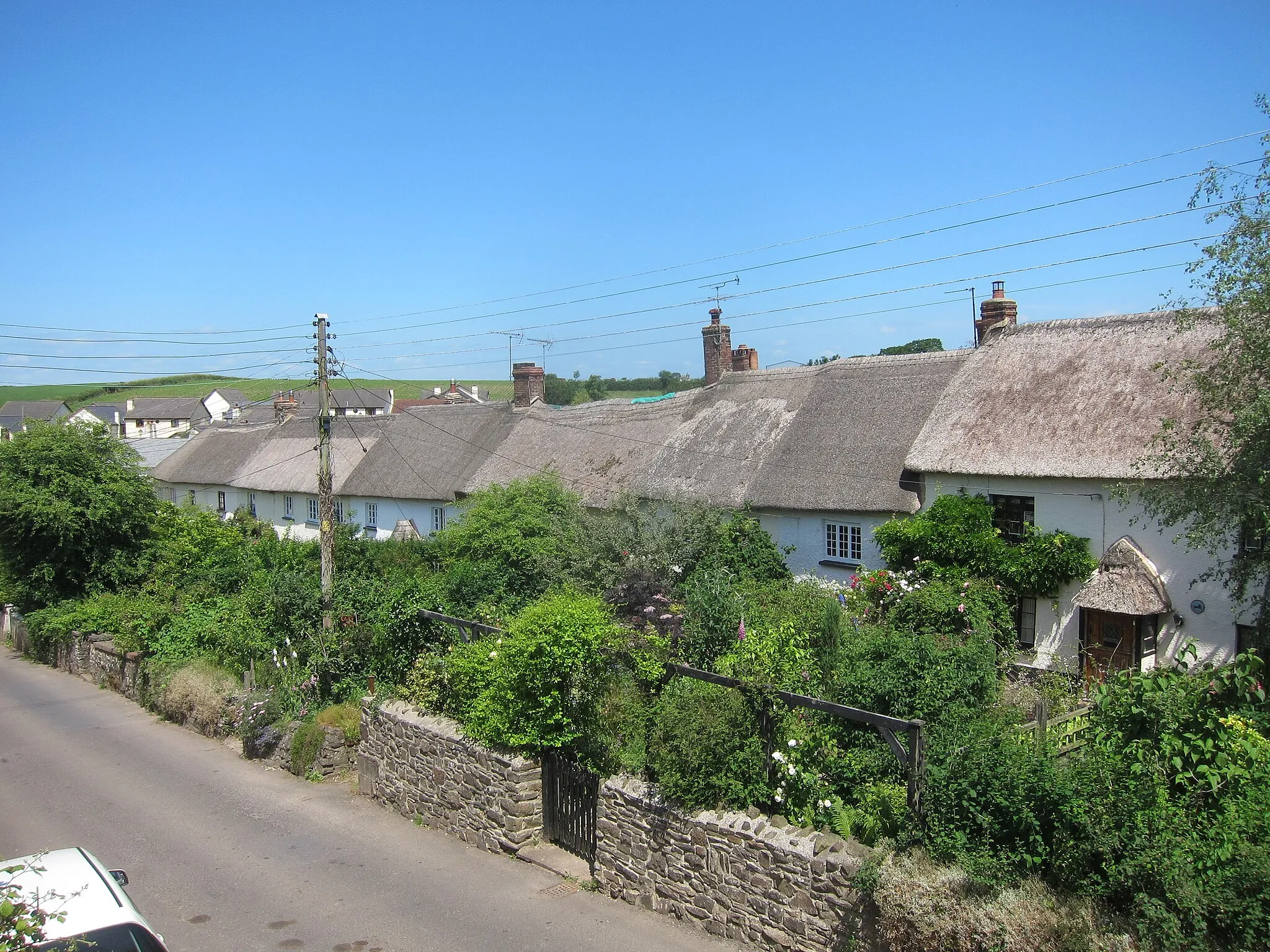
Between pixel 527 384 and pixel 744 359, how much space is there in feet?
30.5

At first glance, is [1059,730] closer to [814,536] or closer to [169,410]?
[814,536]

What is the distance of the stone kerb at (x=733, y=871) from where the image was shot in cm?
798

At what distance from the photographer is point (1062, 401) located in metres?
17.4

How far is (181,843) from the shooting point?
12336mm

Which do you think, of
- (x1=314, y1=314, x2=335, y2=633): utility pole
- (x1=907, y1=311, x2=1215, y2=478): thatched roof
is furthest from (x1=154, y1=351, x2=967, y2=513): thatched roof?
(x1=314, y1=314, x2=335, y2=633): utility pole

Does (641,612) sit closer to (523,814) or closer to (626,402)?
(523,814)

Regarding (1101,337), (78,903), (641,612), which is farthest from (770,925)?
(1101,337)

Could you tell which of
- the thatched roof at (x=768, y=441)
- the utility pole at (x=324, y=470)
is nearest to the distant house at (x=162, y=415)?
the thatched roof at (x=768, y=441)

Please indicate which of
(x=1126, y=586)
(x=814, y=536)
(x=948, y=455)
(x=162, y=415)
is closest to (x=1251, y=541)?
(x=1126, y=586)

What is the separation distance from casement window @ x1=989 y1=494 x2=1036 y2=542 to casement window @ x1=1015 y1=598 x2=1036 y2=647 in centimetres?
118

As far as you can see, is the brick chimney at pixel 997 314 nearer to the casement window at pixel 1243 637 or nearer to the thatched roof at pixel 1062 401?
the thatched roof at pixel 1062 401

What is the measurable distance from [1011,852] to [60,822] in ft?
42.0

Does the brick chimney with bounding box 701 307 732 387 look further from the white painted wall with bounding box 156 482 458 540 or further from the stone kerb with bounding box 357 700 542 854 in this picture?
the stone kerb with bounding box 357 700 542 854

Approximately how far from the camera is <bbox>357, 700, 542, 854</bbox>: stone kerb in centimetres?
1145
